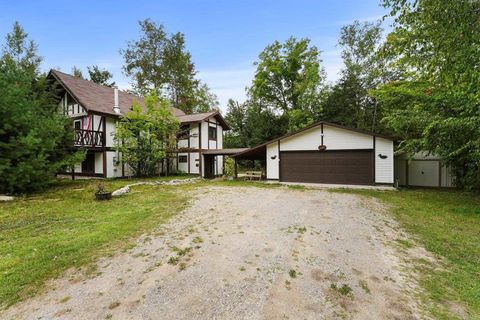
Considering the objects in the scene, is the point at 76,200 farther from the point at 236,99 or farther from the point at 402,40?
the point at 236,99

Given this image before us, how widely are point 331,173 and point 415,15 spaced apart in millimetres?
9282

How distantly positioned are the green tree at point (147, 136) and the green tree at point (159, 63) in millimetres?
10492

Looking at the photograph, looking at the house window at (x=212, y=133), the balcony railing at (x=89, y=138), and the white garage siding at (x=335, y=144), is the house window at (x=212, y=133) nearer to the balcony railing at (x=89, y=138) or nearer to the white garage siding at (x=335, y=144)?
the white garage siding at (x=335, y=144)

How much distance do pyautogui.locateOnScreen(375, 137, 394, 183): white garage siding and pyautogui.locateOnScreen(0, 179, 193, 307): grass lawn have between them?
10216mm

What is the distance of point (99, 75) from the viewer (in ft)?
101

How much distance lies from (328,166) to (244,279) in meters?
11.5

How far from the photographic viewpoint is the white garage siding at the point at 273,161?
15.1m

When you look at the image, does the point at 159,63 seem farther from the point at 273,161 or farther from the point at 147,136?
the point at 273,161

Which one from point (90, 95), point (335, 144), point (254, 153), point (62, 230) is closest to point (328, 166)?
point (335, 144)

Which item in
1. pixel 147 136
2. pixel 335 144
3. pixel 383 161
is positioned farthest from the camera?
pixel 147 136

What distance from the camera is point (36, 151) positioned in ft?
34.5

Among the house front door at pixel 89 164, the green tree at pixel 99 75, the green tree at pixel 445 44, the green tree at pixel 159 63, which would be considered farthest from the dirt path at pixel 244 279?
the green tree at pixel 99 75

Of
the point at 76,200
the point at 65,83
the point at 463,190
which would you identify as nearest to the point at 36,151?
the point at 76,200

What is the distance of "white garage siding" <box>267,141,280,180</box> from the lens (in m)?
15.1
